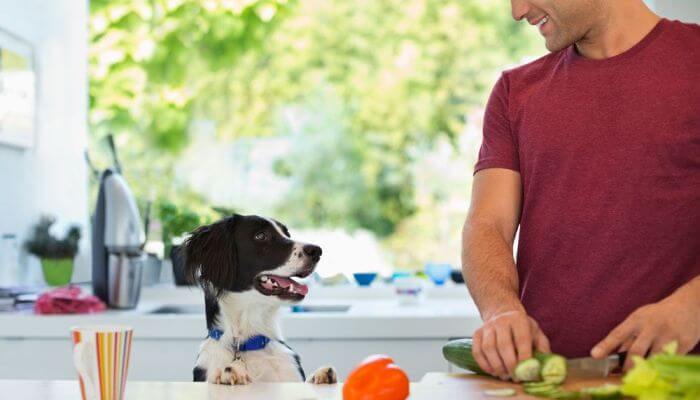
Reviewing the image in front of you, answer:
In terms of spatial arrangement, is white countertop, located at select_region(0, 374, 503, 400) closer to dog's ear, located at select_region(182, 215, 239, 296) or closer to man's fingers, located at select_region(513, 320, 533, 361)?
man's fingers, located at select_region(513, 320, 533, 361)

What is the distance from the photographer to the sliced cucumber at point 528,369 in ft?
4.34

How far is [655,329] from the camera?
138 cm

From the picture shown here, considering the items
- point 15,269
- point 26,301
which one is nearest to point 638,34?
point 26,301

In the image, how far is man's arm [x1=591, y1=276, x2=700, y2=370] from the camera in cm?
137

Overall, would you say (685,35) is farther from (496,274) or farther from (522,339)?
(522,339)

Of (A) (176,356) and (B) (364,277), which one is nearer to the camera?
(A) (176,356)

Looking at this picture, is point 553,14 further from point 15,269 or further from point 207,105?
point 207,105

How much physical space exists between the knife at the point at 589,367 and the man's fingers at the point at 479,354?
12 centimetres

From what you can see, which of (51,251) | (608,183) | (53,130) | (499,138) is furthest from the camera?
(53,130)

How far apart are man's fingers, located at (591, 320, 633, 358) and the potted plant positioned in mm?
2720

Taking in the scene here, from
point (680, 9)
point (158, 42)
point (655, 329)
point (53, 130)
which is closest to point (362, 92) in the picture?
point (158, 42)

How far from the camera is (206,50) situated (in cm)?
700

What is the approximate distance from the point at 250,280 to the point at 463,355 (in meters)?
0.99

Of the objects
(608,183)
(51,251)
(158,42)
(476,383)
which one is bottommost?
(476,383)
